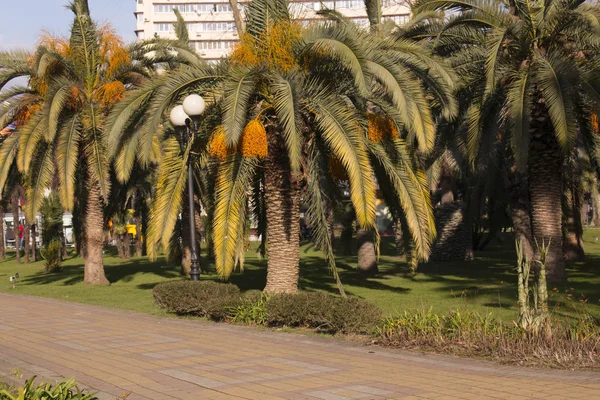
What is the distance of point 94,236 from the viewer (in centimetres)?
2203

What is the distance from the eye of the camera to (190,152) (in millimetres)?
14500

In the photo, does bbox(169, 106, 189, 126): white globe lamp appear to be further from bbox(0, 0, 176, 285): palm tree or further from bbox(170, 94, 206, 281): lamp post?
bbox(0, 0, 176, 285): palm tree

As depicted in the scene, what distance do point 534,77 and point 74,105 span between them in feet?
38.8

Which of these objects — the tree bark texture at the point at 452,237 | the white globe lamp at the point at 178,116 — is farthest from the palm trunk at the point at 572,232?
the white globe lamp at the point at 178,116

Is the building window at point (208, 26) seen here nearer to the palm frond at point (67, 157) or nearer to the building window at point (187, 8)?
the building window at point (187, 8)

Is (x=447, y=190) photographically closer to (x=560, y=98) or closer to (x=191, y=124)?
(x=560, y=98)

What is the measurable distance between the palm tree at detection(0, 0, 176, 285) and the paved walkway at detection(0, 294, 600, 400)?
835 cm

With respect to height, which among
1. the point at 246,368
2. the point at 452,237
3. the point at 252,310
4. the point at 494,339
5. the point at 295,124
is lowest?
the point at 246,368

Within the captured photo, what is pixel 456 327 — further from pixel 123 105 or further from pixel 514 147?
pixel 123 105

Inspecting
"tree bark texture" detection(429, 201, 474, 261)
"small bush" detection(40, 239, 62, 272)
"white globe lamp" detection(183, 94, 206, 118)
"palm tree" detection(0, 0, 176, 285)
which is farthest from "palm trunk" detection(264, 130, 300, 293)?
"small bush" detection(40, 239, 62, 272)

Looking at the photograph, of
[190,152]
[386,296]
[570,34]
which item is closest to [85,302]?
[190,152]

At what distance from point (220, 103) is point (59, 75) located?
7.50 metres

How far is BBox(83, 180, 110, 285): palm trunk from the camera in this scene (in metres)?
22.0

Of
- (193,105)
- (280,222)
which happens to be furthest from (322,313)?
(193,105)
